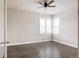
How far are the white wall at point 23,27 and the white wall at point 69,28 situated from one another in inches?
55.6

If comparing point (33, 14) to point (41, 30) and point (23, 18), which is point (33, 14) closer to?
point (23, 18)

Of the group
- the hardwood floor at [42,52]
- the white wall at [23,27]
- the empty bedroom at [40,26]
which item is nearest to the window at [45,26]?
the empty bedroom at [40,26]

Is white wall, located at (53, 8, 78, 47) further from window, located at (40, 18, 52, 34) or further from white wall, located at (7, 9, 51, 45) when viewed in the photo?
white wall, located at (7, 9, 51, 45)

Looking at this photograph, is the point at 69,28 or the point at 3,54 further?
the point at 69,28

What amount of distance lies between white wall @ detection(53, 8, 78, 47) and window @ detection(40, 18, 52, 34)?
0.99m

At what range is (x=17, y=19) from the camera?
15.8ft

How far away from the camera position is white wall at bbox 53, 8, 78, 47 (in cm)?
413

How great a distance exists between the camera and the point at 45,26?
6008mm

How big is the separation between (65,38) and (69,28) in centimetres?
66

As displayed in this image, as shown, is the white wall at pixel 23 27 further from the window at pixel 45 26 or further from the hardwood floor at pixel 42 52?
the hardwood floor at pixel 42 52

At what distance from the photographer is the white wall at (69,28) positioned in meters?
4.13

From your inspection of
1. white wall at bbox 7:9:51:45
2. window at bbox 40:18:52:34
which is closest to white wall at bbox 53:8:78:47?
window at bbox 40:18:52:34

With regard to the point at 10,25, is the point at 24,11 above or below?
above

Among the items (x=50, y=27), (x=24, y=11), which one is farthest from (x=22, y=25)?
(x=50, y=27)
